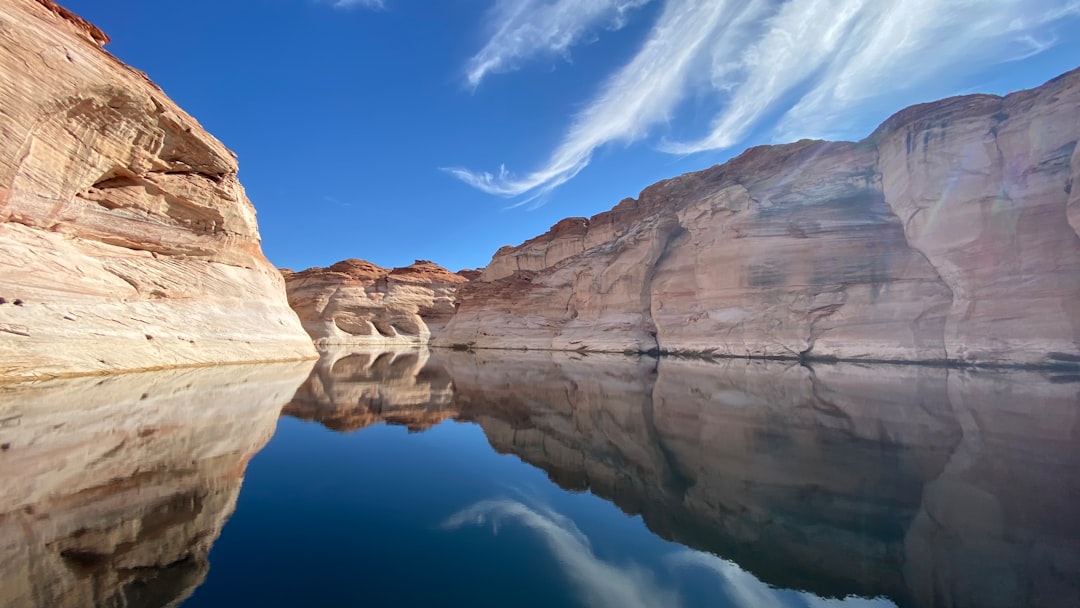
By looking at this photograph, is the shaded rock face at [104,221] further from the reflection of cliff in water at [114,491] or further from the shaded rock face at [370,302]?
the shaded rock face at [370,302]

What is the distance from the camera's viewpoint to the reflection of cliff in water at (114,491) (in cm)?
201

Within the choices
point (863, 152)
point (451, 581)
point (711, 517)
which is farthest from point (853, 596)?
point (863, 152)

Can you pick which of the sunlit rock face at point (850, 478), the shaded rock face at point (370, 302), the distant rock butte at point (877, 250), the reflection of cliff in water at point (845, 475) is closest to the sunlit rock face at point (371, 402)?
the reflection of cliff in water at point (845, 475)

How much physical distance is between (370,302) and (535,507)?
136 feet

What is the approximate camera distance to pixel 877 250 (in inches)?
688

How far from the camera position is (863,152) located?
19.0 meters

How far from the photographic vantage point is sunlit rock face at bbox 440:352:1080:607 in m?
2.32

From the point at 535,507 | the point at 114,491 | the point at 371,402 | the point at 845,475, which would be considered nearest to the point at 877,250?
the point at 845,475

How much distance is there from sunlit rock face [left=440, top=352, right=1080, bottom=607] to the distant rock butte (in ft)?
26.7

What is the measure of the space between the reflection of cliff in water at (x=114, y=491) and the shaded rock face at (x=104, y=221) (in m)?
3.27

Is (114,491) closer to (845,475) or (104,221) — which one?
(845,475)

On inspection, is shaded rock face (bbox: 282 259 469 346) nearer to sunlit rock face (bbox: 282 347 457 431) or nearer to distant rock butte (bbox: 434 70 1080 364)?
distant rock butte (bbox: 434 70 1080 364)

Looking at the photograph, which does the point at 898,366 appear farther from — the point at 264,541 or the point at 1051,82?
the point at 264,541

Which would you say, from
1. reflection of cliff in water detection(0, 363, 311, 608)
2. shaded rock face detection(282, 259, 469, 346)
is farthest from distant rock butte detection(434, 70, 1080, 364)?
shaded rock face detection(282, 259, 469, 346)
